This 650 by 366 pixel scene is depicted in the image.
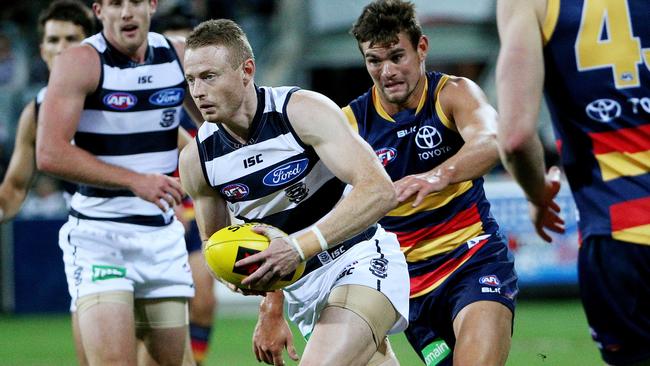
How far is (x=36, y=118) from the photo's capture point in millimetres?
6711

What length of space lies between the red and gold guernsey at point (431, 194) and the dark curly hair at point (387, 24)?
1.06 ft

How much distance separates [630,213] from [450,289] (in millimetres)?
2051

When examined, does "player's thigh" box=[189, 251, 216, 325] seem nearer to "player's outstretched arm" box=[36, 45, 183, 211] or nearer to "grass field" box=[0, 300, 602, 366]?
"grass field" box=[0, 300, 602, 366]

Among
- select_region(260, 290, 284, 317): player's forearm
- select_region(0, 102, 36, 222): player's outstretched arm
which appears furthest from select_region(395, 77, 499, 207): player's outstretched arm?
select_region(0, 102, 36, 222): player's outstretched arm

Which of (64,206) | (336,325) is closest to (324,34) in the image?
(64,206)

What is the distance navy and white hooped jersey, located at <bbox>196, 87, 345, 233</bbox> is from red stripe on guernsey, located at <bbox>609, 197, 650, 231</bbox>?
66.0 inches

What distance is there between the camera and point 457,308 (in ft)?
17.7

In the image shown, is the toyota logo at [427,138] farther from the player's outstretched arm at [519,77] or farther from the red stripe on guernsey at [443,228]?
the player's outstretched arm at [519,77]

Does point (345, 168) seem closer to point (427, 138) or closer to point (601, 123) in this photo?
point (427, 138)

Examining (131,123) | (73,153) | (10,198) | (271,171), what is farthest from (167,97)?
(271,171)

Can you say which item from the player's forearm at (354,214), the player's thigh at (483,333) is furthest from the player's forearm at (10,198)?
the player's thigh at (483,333)

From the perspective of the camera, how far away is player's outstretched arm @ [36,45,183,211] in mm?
5816

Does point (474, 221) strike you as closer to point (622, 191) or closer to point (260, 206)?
point (260, 206)

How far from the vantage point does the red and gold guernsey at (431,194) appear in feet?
18.6
